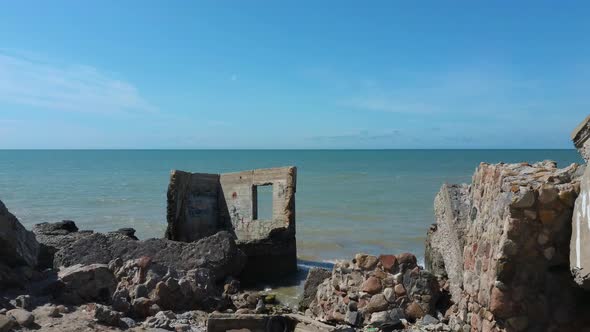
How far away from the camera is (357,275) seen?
7754mm

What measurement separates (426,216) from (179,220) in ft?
40.3

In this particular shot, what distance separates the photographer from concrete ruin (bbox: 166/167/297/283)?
1283 cm

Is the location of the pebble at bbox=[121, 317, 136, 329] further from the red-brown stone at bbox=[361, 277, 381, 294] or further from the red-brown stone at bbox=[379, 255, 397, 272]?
the red-brown stone at bbox=[379, 255, 397, 272]

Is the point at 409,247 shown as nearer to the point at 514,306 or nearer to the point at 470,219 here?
the point at 470,219

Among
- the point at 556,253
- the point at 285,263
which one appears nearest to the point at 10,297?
the point at 556,253

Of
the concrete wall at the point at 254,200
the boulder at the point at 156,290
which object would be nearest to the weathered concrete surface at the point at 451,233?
the boulder at the point at 156,290

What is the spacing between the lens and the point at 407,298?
740cm

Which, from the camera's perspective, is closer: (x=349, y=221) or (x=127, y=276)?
(x=127, y=276)

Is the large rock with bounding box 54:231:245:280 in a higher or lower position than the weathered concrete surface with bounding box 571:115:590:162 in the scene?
lower

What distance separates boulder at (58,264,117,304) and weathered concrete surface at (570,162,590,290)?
19.5ft

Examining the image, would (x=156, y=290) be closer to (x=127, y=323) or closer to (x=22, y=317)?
(x=127, y=323)

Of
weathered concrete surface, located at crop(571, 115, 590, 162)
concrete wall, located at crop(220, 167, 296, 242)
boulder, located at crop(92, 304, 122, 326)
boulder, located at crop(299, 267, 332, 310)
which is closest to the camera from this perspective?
weathered concrete surface, located at crop(571, 115, 590, 162)

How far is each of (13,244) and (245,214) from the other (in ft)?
25.1

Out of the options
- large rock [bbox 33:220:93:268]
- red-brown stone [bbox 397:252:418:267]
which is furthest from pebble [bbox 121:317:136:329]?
large rock [bbox 33:220:93:268]
